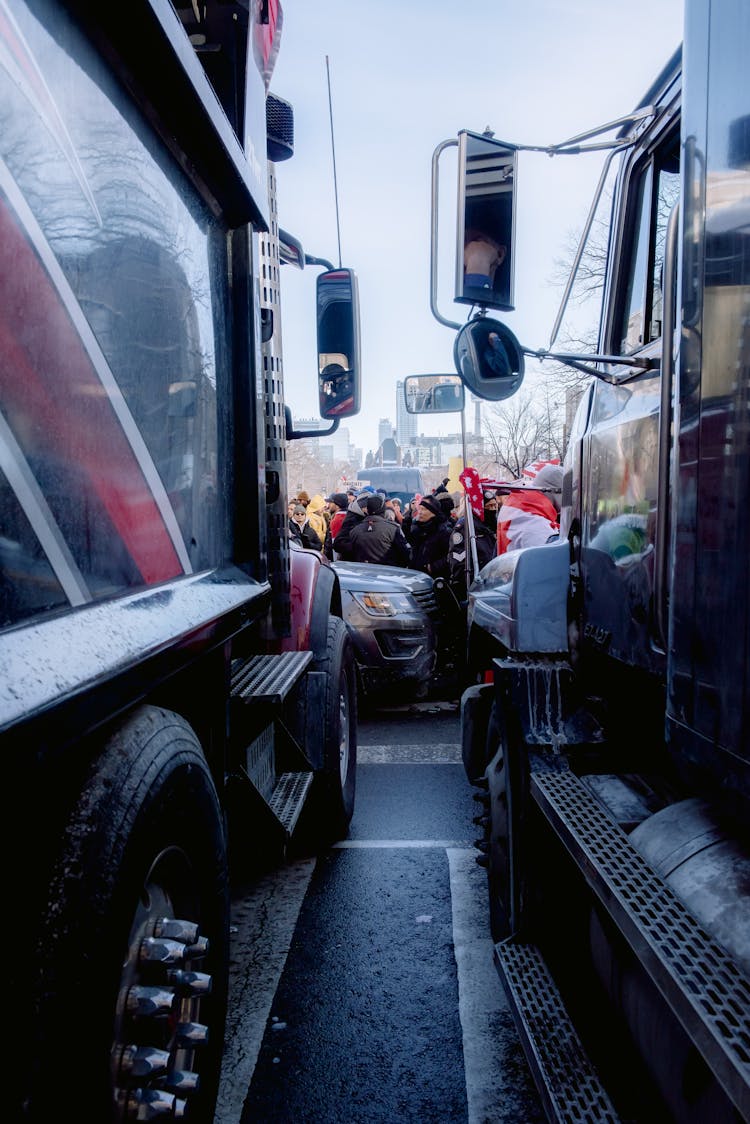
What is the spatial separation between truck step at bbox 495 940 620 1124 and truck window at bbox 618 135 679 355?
78.3 inches

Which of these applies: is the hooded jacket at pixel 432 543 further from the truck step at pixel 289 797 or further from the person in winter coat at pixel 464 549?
the truck step at pixel 289 797

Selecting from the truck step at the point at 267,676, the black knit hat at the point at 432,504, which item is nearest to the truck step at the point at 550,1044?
the truck step at the point at 267,676

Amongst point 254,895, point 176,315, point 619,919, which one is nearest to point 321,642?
point 254,895

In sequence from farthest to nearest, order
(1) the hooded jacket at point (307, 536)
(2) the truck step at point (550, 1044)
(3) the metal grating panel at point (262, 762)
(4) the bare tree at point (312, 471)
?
(4) the bare tree at point (312, 471)
(1) the hooded jacket at point (307, 536)
(3) the metal grating panel at point (262, 762)
(2) the truck step at point (550, 1044)

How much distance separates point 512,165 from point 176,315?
1.22 meters

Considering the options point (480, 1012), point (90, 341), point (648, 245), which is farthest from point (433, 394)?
point (90, 341)

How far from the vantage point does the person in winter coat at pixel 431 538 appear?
10.5 metres

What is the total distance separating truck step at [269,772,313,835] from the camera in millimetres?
3211

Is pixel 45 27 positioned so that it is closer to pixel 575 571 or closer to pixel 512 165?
pixel 512 165

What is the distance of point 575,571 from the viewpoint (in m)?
3.31

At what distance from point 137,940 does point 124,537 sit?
768 millimetres

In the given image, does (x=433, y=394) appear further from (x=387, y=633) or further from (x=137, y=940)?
Answer: (x=137, y=940)

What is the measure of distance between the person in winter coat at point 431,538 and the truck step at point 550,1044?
7.81 meters

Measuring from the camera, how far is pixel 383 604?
8266mm
